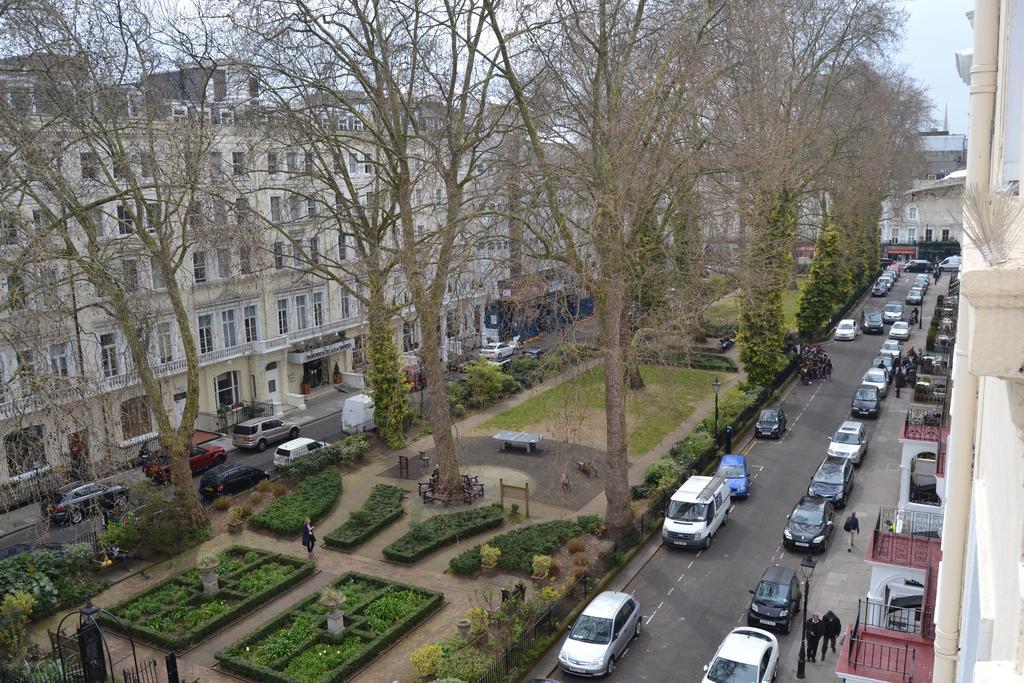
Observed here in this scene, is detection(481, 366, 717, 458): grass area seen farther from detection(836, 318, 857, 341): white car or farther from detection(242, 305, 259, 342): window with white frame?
detection(836, 318, 857, 341): white car

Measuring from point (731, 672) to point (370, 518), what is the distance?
12541mm

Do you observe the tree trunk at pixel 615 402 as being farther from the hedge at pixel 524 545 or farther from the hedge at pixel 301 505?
the hedge at pixel 301 505

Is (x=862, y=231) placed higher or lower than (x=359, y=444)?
higher

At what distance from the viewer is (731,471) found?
1115 inches

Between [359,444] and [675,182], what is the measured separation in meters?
15.6

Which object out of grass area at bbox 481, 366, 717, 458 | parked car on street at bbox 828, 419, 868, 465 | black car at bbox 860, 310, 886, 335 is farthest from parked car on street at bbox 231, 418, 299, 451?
black car at bbox 860, 310, 886, 335

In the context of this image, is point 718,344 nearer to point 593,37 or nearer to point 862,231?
point 862,231

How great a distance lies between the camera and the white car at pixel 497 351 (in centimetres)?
4788

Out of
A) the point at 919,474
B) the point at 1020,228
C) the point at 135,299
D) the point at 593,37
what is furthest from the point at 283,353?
the point at 1020,228

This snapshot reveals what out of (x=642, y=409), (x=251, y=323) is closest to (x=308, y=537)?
(x=642, y=409)

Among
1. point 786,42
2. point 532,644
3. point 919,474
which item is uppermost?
point 786,42

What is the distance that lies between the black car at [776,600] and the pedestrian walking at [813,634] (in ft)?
3.31

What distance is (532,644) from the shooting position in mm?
18766

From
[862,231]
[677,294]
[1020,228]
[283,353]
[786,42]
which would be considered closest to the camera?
[1020,228]
